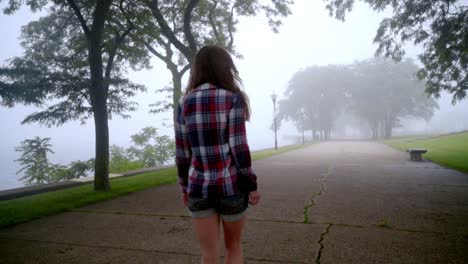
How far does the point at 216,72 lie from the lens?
6.48 feet

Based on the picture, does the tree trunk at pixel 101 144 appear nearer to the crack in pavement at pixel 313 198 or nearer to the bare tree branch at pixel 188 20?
the bare tree branch at pixel 188 20

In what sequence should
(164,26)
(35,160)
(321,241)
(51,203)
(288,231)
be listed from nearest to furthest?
(321,241) → (288,231) → (51,203) → (164,26) → (35,160)

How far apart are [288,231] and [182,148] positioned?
9.00ft

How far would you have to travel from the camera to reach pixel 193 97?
192 cm

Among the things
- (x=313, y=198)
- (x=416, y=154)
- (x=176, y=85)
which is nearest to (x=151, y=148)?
(x=176, y=85)

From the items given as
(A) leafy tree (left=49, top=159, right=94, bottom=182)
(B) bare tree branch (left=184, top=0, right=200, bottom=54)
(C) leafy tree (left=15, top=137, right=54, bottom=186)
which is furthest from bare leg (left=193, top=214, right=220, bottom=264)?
(C) leafy tree (left=15, top=137, right=54, bottom=186)

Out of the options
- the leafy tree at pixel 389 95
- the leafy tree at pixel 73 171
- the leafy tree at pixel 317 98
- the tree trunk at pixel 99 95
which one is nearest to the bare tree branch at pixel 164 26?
the tree trunk at pixel 99 95

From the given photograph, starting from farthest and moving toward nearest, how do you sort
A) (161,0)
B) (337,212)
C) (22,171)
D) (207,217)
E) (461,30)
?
(22,171) < (161,0) < (461,30) < (337,212) < (207,217)

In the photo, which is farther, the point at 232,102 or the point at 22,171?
the point at 22,171

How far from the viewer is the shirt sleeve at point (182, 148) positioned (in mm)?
1990

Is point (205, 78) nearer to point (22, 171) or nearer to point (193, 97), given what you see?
point (193, 97)

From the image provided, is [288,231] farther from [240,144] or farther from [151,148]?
[151,148]

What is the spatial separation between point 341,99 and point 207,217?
59.9 m

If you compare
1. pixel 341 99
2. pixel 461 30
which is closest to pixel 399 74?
pixel 341 99
